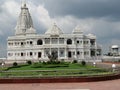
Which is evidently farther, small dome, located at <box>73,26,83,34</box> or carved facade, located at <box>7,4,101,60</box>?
small dome, located at <box>73,26,83,34</box>

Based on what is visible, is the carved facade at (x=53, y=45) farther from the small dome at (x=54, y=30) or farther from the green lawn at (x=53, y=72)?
the green lawn at (x=53, y=72)

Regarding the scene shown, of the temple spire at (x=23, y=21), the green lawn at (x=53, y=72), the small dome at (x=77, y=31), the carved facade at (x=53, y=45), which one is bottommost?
the green lawn at (x=53, y=72)

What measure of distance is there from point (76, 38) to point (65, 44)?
15.1 ft

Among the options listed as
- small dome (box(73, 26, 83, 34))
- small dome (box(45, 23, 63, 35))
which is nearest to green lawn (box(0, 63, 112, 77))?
small dome (box(45, 23, 63, 35))

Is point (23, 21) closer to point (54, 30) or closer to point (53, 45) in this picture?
point (54, 30)

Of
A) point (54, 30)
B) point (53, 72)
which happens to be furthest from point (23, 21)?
point (53, 72)

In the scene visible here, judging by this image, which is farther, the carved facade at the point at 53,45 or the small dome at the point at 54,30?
the small dome at the point at 54,30

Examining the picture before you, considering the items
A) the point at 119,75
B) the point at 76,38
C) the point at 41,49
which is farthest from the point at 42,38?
the point at 119,75

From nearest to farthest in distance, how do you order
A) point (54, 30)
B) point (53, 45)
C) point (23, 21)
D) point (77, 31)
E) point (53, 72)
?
point (53, 72)
point (53, 45)
point (54, 30)
point (77, 31)
point (23, 21)

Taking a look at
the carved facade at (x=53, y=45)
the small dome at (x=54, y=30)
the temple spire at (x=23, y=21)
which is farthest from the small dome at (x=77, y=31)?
the temple spire at (x=23, y=21)

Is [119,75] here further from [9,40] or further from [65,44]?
[9,40]

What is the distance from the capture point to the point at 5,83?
22.8 metres

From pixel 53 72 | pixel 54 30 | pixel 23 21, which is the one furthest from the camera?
pixel 23 21

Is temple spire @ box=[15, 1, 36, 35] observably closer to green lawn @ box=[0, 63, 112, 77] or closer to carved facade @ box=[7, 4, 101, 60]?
carved facade @ box=[7, 4, 101, 60]
